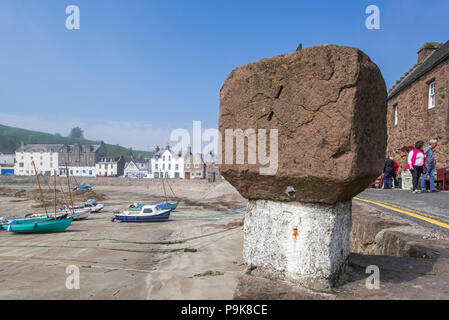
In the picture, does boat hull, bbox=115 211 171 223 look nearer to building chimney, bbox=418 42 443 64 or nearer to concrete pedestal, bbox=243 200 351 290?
concrete pedestal, bbox=243 200 351 290

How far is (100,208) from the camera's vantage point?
21031 millimetres

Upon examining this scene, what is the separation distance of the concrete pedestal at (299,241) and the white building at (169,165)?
59.2m

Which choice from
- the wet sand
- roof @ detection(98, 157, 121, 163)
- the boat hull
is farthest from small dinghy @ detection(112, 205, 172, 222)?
roof @ detection(98, 157, 121, 163)

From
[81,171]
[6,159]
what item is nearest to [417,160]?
[81,171]

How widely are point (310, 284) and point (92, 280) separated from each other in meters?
3.61

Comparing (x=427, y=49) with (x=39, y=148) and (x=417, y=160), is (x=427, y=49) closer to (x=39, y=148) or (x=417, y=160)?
(x=417, y=160)

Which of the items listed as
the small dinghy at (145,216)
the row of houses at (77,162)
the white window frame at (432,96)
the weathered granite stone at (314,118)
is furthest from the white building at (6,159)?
the weathered granite stone at (314,118)

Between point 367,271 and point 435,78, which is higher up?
point 435,78

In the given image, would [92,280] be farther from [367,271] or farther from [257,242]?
[367,271]

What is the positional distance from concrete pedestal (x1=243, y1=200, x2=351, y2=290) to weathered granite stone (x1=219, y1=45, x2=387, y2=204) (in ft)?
0.35

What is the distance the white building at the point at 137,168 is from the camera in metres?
69.6

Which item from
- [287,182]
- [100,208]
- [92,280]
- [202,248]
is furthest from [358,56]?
[100,208]

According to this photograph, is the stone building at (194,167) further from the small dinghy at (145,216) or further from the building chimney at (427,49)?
the building chimney at (427,49)

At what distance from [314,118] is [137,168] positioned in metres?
71.6
